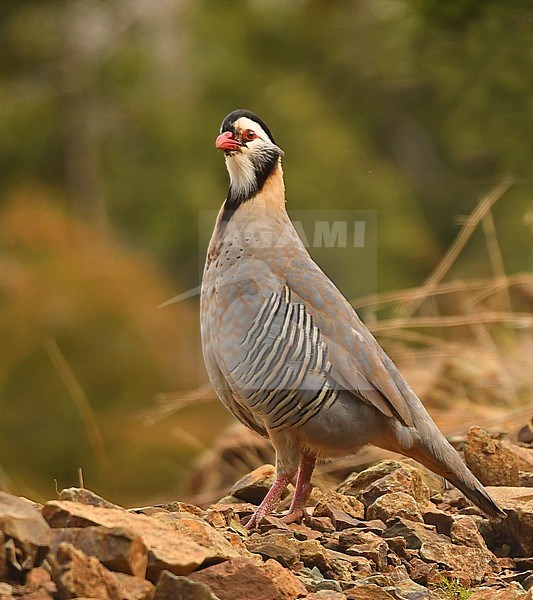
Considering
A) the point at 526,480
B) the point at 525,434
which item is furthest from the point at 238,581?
the point at 525,434

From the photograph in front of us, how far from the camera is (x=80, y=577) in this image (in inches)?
108

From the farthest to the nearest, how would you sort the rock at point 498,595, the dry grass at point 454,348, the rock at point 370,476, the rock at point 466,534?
the dry grass at point 454,348, the rock at point 370,476, the rock at point 466,534, the rock at point 498,595

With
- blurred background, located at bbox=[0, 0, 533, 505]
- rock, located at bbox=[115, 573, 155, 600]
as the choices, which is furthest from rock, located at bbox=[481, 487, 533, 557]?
blurred background, located at bbox=[0, 0, 533, 505]

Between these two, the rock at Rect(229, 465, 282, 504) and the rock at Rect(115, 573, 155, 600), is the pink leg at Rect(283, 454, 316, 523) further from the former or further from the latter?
the rock at Rect(115, 573, 155, 600)

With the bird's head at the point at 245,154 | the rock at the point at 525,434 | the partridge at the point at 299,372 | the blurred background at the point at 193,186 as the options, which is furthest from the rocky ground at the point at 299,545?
the blurred background at the point at 193,186

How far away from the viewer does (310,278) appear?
161 inches

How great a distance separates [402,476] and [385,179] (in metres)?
12.8

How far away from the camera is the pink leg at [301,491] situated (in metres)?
3.97

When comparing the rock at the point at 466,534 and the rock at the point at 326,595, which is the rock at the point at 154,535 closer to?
the rock at the point at 326,595

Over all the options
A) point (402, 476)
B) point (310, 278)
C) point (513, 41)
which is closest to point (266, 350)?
point (310, 278)

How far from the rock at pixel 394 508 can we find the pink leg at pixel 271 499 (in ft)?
1.00

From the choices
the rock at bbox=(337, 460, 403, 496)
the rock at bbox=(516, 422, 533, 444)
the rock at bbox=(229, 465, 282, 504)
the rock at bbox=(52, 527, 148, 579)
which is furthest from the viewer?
the rock at bbox=(516, 422, 533, 444)

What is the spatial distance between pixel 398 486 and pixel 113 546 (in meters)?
1.40

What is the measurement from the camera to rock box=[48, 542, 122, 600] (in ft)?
8.96
